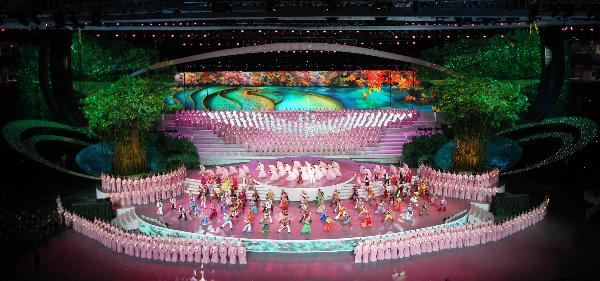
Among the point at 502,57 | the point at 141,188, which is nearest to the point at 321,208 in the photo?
the point at 141,188

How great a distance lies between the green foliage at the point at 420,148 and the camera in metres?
35.5

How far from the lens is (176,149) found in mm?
35281

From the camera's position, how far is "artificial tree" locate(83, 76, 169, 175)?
94.5ft

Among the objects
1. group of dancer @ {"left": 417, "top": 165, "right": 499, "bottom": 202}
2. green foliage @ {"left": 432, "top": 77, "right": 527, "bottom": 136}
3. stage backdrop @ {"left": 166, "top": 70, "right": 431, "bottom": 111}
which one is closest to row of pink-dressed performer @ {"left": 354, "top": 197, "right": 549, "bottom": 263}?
group of dancer @ {"left": 417, "top": 165, "right": 499, "bottom": 202}

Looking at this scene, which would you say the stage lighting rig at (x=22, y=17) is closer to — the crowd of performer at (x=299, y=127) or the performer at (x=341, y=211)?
the performer at (x=341, y=211)

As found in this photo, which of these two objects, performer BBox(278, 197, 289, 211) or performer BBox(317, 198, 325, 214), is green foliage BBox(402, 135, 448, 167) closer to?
performer BBox(317, 198, 325, 214)

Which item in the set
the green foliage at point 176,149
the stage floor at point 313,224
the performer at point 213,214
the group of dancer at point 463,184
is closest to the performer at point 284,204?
the stage floor at point 313,224

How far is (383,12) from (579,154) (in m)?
16.7

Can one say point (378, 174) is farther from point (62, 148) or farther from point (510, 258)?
point (62, 148)

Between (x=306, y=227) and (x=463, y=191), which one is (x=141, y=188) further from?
(x=463, y=191)

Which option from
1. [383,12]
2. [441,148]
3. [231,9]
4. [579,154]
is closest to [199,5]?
[231,9]

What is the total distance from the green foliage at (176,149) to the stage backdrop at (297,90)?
8660mm

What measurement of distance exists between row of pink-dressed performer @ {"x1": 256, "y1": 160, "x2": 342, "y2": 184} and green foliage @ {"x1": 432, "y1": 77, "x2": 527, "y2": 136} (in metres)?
6.04

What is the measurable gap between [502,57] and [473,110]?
1280cm
